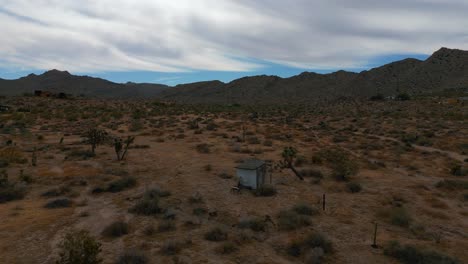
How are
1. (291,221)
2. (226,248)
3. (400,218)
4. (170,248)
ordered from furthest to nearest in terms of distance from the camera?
(400,218) → (291,221) → (226,248) → (170,248)

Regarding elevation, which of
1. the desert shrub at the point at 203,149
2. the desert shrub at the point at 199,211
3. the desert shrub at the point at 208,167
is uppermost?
the desert shrub at the point at 203,149

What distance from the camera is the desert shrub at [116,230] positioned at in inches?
427

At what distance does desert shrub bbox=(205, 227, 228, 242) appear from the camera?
1058cm

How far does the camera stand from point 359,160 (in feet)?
74.7

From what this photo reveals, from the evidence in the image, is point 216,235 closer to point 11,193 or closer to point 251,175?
point 251,175

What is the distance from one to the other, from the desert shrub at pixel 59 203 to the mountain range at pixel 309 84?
100 meters

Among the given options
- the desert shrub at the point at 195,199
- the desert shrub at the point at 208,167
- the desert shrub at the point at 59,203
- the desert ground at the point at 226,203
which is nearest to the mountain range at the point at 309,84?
the desert ground at the point at 226,203

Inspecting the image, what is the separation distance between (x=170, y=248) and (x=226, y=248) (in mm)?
1590

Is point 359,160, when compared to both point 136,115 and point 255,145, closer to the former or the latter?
point 255,145

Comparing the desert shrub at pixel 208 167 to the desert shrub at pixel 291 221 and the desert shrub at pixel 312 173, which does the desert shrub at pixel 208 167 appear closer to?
the desert shrub at pixel 312 173

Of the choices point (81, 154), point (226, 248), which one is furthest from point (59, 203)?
point (81, 154)

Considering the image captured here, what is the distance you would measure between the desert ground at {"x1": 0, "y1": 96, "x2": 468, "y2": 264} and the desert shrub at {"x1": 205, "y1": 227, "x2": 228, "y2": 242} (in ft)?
0.11

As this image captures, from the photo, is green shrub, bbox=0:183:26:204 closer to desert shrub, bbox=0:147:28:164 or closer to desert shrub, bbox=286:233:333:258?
desert shrub, bbox=0:147:28:164

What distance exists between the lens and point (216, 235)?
10633 millimetres
